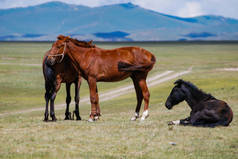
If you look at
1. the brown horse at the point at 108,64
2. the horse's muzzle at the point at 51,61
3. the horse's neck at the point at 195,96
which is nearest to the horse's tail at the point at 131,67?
the brown horse at the point at 108,64

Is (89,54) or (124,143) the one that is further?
(89,54)

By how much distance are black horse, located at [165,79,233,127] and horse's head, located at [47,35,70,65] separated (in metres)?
4.08

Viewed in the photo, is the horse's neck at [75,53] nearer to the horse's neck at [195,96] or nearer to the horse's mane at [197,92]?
the horse's mane at [197,92]

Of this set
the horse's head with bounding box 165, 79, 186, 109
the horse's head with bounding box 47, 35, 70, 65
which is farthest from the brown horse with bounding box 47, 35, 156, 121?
the horse's head with bounding box 165, 79, 186, 109

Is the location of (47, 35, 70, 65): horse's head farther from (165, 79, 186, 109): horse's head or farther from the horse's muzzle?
(165, 79, 186, 109): horse's head

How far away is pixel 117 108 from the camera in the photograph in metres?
28.7

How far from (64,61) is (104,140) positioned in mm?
4951

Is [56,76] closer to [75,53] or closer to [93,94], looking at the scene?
[75,53]

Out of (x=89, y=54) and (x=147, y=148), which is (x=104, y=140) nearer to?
(x=147, y=148)

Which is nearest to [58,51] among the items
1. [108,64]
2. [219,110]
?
[108,64]

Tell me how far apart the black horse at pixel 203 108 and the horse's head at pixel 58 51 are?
13.4 ft

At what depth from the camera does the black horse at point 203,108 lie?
41.0ft

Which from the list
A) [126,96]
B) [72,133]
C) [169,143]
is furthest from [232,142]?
[126,96]

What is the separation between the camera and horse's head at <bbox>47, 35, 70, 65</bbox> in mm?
14078
